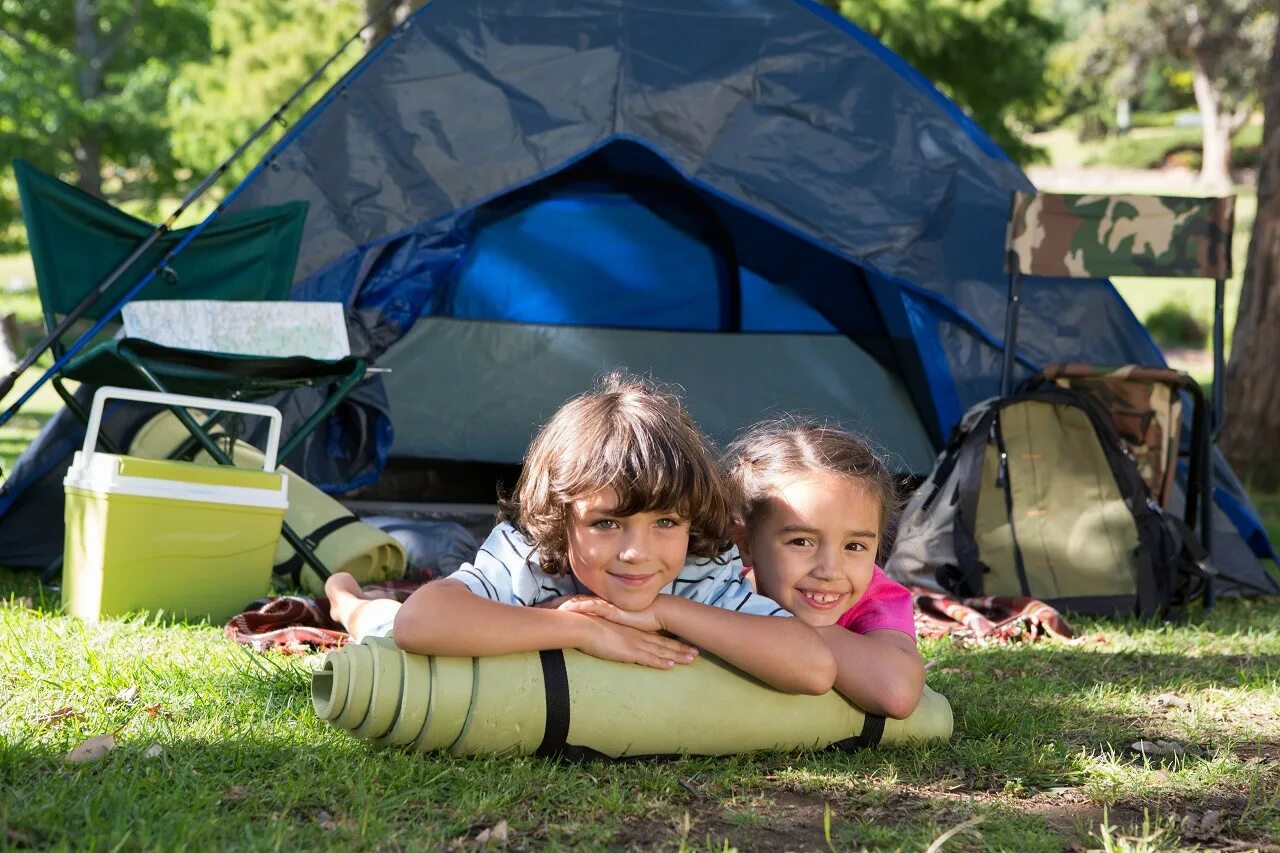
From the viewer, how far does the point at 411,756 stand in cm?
188

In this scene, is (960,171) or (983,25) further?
(983,25)

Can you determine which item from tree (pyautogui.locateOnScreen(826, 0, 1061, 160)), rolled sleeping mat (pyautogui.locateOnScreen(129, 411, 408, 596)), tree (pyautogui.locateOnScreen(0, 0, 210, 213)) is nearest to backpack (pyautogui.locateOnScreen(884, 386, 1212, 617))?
rolled sleeping mat (pyautogui.locateOnScreen(129, 411, 408, 596))

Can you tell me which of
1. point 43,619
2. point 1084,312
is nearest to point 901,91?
point 1084,312

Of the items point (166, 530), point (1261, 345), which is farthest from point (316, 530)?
point (1261, 345)

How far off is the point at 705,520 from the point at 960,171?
212 centimetres

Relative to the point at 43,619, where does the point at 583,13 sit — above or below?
above

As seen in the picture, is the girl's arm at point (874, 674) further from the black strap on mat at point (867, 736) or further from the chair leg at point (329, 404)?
the chair leg at point (329, 404)

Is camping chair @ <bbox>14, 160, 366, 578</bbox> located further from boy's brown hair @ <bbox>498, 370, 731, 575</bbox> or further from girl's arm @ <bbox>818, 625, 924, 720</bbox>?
girl's arm @ <bbox>818, 625, 924, 720</bbox>

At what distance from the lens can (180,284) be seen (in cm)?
345

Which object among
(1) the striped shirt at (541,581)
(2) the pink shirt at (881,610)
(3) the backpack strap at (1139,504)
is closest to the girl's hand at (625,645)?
(1) the striped shirt at (541,581)

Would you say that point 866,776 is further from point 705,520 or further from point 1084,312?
point 1084,312

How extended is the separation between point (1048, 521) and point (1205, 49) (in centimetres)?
2216

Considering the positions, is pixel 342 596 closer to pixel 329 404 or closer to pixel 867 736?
pixel 329 404

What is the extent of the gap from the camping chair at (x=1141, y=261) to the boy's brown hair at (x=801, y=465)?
1.46m
